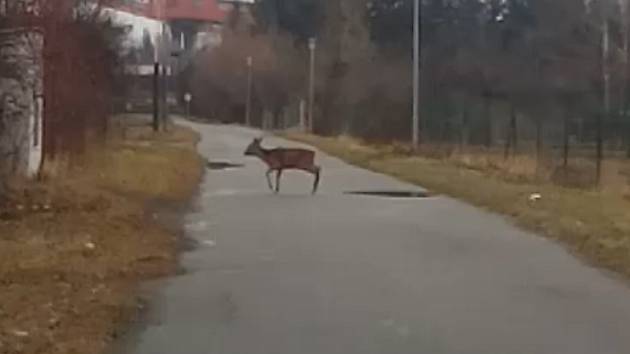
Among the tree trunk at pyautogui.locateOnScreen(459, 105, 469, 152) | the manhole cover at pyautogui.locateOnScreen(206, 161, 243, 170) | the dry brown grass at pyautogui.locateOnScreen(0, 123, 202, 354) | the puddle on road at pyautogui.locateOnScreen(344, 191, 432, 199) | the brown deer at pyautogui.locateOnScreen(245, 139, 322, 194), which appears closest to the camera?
the dry brown grass at pyautogui.locateOnScreen(0, 123, 202, 354)

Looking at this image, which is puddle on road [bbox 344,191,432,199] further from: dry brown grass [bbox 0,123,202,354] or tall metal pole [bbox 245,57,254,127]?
tall metal pole [bbox 245,57,254,127]

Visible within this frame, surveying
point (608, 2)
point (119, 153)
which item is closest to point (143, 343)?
point (119, 153)

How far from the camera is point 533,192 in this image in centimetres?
2616

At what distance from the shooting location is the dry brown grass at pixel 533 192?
17297 millimetres

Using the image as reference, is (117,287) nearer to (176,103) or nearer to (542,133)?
(542,133)

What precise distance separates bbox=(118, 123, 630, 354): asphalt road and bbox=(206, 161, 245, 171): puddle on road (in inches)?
609

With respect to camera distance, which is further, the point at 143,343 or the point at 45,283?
the point at 45,283

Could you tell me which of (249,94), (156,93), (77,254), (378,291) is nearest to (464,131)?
(156,93)

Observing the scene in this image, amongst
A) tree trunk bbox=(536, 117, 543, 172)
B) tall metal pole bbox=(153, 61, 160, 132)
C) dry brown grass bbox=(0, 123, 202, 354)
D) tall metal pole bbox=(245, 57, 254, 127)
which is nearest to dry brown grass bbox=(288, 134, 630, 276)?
tree trunk bbox=(536, 117, 543, 172)

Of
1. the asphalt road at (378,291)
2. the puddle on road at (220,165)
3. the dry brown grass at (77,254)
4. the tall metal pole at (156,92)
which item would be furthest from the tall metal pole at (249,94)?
the asphalt road at (378,291)

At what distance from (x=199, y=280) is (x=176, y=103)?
105425 mm

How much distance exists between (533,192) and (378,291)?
45.1 feet

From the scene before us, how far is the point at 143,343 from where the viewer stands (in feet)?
32.9

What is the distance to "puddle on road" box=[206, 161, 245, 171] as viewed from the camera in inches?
1486
